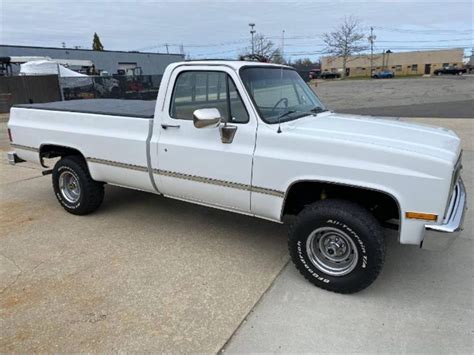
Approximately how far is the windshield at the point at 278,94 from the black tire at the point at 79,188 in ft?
8.25

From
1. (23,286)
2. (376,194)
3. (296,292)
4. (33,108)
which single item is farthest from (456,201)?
(33,108)

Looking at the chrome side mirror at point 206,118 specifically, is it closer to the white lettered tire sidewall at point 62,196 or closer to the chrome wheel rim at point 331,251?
the chrome wheel rim at point 331,251

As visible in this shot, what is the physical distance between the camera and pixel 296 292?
11.0 feet

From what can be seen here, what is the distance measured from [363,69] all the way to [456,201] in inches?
3727

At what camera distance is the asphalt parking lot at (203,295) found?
2.76 meters

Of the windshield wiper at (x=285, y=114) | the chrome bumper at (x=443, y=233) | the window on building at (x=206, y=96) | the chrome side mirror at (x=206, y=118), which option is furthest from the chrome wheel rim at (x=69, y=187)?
the chrome bumper at (x=443, y=233)

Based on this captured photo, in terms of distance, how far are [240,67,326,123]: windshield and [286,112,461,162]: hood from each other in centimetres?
17

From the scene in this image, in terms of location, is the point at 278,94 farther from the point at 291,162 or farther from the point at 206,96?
the point at 291,162

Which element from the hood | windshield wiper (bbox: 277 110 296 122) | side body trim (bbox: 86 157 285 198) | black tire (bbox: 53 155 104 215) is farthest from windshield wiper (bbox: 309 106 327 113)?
black tire (bbox: 53 155 104 215)

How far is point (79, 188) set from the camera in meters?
4.98

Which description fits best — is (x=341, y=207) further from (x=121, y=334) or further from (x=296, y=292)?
(x=121, y=334)

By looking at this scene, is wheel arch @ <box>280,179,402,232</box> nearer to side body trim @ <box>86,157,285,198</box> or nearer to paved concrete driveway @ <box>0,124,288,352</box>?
side body trim @ <box>86,157,285,198</box>

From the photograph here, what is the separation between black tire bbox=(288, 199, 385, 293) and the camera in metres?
3.08

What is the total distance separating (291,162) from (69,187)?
3396mm
